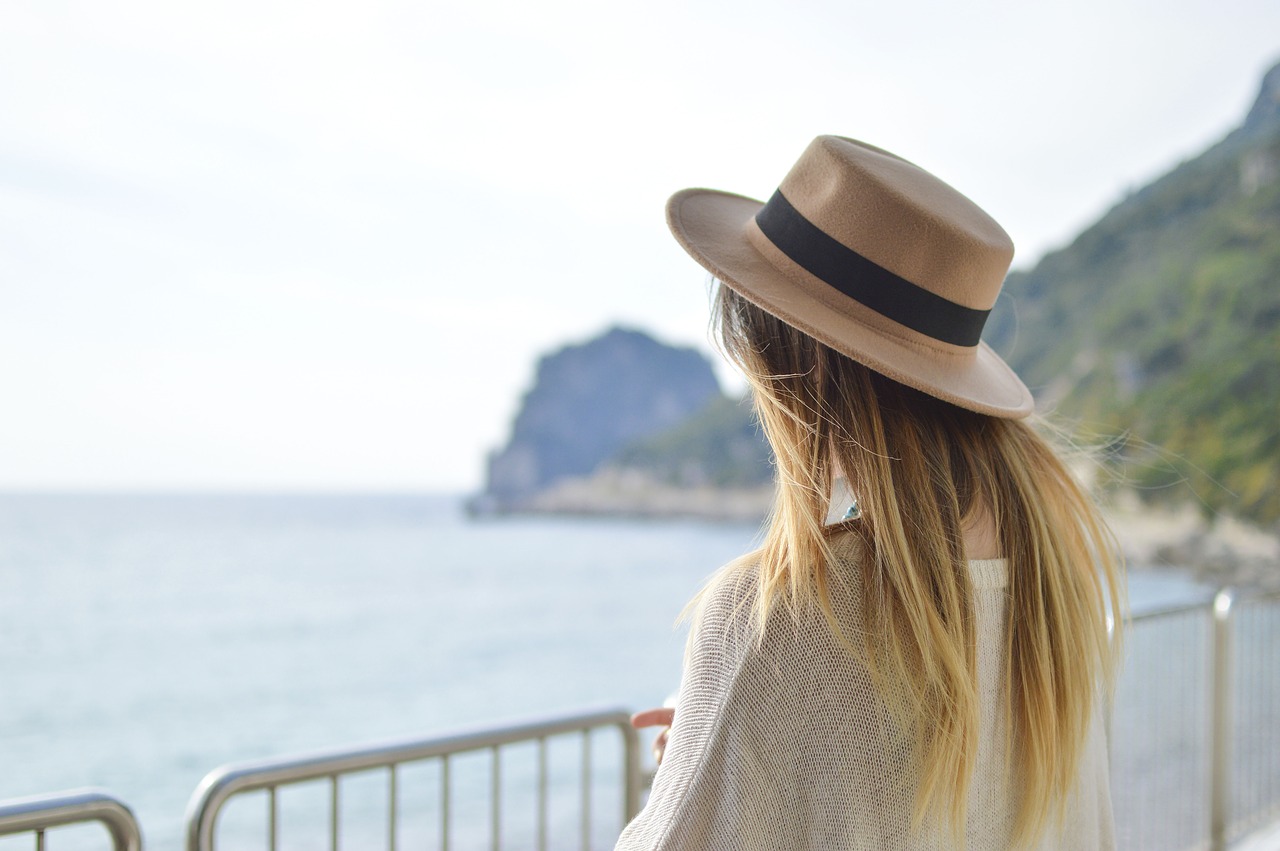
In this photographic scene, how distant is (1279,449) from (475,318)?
49.7 meters

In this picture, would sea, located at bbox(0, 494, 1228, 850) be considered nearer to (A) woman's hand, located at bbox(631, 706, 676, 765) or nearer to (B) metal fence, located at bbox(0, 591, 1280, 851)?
(A) woman's hand, located at bbox(631, 706, 676, 765)

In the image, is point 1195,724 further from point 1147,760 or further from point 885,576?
point 885,576

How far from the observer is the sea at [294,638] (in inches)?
790

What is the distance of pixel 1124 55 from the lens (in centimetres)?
1145

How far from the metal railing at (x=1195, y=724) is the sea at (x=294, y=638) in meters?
2.55

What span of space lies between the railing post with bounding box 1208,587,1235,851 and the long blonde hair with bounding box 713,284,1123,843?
2365 millimetres

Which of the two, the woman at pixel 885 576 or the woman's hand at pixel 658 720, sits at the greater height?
the woman at pixel 885 576

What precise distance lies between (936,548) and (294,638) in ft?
109

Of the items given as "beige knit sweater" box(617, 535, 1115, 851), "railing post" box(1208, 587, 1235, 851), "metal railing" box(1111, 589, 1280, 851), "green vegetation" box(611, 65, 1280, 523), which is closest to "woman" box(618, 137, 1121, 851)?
"beige knit sweater" box(617, 535, 1115, 851)

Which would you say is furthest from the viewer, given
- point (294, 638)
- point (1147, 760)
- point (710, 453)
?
point (710, 453)

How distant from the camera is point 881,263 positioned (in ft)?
2.99

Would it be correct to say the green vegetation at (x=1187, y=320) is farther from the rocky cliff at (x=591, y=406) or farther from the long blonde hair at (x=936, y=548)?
the rocky cliff at (x=591, y=406)

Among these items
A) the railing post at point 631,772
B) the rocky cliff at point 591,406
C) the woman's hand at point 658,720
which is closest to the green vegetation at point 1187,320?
the railing post at point 631,772

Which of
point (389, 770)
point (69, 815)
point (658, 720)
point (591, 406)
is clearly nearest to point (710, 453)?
point (591, 406)
